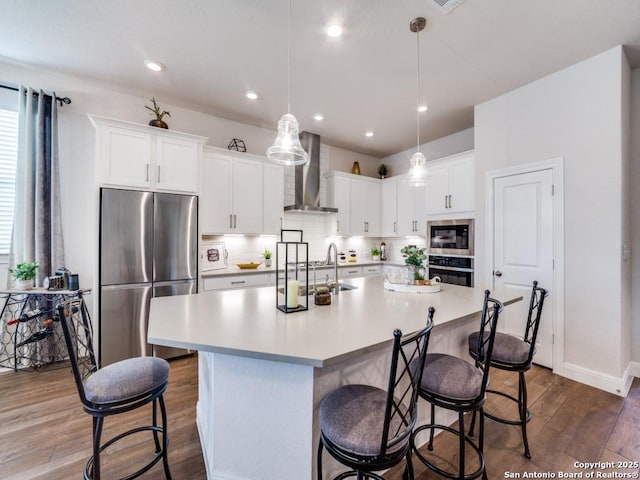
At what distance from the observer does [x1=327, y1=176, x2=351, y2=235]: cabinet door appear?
4.66 metres

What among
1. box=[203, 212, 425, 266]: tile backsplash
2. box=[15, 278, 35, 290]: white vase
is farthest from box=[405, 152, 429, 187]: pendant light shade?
box=[15, 278, 35, 290]: white vase

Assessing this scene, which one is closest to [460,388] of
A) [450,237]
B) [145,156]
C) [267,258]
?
[450,237]

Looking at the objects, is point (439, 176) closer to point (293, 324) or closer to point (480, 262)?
point (480, 262)

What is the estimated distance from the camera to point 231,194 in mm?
3645

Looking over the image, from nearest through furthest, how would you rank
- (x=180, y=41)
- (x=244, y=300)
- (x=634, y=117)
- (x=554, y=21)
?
(x=244, y=300) → (x=554, y=21) → (x=180, y=41) → (x=634, y=117)

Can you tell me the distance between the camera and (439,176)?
4.05m

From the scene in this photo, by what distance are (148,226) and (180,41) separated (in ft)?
5.90

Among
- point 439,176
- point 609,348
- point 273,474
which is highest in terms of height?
point 439,176

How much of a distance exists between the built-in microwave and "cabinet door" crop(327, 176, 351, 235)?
136cm

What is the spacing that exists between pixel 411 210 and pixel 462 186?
100 centimetres

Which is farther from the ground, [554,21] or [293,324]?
[554,21]

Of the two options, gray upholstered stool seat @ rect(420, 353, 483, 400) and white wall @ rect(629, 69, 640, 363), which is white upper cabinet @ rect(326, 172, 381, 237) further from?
gray upholstered stool seat @ rect(420, 353, 483, 400)

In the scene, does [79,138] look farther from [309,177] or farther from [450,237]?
[450,237]

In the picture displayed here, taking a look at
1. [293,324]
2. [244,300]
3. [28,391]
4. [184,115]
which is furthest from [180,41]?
[28,391]
